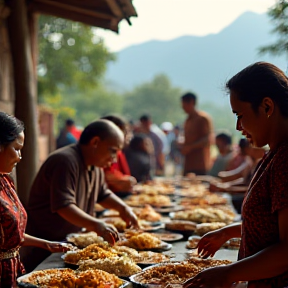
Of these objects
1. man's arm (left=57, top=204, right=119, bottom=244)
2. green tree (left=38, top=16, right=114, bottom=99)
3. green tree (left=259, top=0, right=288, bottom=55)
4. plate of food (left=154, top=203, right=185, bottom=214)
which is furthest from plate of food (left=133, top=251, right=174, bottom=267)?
green tree (left=38, top=16, right=114, bottom=99)

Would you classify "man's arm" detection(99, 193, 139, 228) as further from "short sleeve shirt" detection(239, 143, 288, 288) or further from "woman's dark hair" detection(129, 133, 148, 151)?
"woman's dark hair" detection(129, 133, 148, 151)

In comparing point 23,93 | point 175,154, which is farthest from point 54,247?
point 175,154

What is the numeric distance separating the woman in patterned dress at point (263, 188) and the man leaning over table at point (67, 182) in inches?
75.1

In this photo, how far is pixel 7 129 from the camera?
2488 millimetres

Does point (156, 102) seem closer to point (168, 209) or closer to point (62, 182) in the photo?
point (168, 209)

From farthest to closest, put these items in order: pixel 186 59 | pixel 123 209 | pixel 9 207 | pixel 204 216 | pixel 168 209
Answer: pixel 186 59, pixel 168 209, pixel 204 216, pixel 123 209, pixel 9 207

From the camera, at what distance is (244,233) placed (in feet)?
7.15

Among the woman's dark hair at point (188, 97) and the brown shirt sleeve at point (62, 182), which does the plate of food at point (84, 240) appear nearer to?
the brown shirt sleeve at point (62, 182)

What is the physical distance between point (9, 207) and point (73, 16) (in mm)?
4769

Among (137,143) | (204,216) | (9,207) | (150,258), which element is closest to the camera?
(9,207)

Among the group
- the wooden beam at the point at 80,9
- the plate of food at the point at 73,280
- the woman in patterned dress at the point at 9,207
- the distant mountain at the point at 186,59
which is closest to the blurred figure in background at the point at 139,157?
the wooden beam at the point at 80,9

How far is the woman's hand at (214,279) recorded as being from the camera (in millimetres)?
1951

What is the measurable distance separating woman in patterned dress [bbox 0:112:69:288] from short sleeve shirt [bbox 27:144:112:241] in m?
1.11

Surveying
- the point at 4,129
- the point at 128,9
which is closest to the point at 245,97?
the point at 4,129
